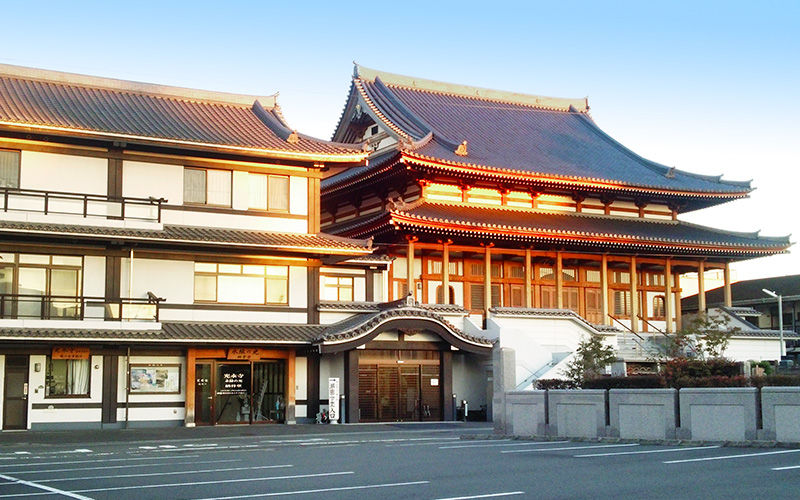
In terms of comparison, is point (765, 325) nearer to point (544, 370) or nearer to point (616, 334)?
point (616, 334)

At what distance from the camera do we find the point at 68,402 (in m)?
31.9

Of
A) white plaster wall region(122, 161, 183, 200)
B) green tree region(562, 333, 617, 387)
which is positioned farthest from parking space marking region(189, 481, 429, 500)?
white plaster wall region(122, 161, 183, 200)

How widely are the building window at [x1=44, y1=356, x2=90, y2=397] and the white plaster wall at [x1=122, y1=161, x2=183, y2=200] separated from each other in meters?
5.95

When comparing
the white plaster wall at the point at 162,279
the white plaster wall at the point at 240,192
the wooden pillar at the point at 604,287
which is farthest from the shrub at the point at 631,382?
the wooden pillar at the point at 604,287

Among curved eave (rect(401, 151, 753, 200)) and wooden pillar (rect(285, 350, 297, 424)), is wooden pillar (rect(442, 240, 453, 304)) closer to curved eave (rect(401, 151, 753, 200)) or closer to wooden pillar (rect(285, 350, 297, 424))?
curved eave (rect(401, 151, 753, 200))

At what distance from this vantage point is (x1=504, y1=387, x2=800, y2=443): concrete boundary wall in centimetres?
1992

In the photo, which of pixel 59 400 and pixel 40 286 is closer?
pixel 59 400

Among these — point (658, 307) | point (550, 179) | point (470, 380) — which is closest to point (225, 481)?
point (470, 380)

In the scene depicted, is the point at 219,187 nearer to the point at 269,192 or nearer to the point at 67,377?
the point at 269,192

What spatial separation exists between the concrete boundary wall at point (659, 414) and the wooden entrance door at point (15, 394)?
1524 cm

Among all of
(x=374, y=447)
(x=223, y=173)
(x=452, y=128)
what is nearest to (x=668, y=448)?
(x=374, y=447)

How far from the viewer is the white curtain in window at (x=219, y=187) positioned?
115 feet

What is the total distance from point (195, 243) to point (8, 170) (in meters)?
6.43

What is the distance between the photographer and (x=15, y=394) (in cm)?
3138
